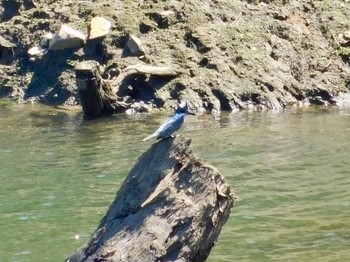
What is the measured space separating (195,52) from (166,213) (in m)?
9.83

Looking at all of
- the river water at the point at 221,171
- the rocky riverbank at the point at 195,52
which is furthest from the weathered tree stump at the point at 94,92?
the rocky riverbank at the point at 195,52

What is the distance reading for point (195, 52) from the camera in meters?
15.5

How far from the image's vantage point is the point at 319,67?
16.0m

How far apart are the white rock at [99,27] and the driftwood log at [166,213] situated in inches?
385

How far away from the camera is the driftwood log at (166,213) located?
228 inches

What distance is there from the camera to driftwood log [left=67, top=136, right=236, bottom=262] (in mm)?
5781

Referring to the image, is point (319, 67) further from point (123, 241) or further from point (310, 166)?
point (123, 241)

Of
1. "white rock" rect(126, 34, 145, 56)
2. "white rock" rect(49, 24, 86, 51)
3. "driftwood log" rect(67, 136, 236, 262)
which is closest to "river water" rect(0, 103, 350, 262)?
"white rock" rect(49, 24, 86, 51)

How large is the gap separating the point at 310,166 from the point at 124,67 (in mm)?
4948

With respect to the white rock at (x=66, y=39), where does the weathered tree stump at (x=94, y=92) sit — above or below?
below

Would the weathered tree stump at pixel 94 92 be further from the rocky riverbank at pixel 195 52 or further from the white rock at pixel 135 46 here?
the white rock at pixel 135 46

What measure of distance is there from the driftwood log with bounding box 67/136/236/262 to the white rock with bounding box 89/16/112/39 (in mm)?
9788

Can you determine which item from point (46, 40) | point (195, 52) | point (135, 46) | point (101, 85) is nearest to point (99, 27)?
point (135, 46)

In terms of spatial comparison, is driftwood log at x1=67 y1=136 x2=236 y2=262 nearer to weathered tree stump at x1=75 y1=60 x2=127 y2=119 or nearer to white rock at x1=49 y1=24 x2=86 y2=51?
weathered tree stump at x1=75 y1=60 x2=127 y2=119
